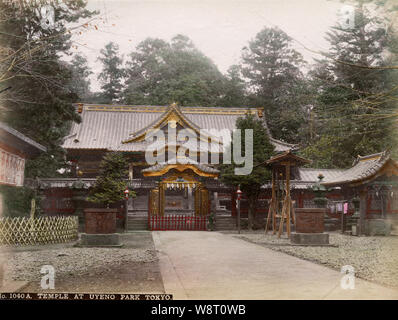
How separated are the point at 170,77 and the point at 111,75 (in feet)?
21.2

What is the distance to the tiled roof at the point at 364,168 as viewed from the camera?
64.6ft

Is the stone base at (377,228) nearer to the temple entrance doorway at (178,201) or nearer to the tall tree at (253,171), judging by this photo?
the tall tree at (253,171)

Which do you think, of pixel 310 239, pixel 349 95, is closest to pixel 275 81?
pixel 349 95

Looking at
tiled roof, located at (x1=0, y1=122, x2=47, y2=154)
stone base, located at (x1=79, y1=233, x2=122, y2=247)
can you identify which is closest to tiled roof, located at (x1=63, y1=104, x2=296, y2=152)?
stone base, located at (x1=79, y1=233, x2=122, y2=247)

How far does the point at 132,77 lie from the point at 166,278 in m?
34.3

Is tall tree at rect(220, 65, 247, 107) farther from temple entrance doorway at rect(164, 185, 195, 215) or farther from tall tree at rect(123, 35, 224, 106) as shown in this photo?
temple entrance doorway at rect(164, 185, 195, 215)

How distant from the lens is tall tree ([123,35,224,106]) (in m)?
38.1

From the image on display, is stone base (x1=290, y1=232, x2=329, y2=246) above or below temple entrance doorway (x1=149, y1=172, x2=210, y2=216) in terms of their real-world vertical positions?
below

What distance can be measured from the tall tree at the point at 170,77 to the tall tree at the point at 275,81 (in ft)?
11.6

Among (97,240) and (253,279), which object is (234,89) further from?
(253,279)

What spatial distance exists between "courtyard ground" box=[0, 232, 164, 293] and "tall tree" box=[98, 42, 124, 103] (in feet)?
93.2

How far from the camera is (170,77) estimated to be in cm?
3891

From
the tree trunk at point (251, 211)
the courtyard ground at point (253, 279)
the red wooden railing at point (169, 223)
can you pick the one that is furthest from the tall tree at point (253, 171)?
the courtyard ground at point (253, 279)

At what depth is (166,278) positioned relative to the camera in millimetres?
7766
